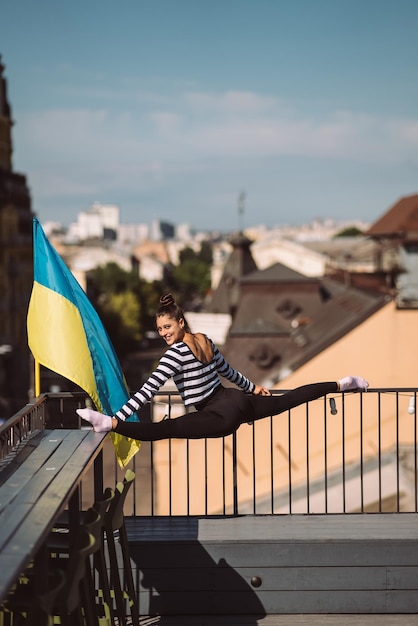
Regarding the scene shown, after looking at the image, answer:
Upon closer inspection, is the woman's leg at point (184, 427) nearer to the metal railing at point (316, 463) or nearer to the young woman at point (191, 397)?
the young woman at point (191, 397)

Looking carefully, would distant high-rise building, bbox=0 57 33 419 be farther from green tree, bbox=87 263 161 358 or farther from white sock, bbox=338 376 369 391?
white sock, bbox=338 376 369 391

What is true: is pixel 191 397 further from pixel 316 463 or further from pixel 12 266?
pixel 12 266


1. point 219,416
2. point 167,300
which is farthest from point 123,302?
point 219,416

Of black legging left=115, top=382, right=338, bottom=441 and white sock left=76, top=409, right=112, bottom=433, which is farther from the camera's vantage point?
black legging left=115, top=382, right=338, bottom=441

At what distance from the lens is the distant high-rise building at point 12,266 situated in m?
54.9

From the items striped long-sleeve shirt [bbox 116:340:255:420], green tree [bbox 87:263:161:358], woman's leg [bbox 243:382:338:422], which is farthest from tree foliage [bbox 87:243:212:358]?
striped long-sleeve shirt [bbox 116:340:255:420]

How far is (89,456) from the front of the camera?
4855mm

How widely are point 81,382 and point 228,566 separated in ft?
5.58

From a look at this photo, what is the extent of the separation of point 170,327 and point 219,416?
65 cm

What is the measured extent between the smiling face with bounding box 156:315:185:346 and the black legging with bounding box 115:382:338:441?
0.47 metres

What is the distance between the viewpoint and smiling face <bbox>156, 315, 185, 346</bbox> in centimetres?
549

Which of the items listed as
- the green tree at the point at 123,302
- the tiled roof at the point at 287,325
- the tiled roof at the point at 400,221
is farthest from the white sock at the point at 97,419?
the green tree at the point at 123,302

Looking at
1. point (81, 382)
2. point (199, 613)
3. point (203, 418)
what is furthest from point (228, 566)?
point (81, 382)

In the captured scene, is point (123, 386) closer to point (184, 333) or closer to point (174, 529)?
point (184, 333)
